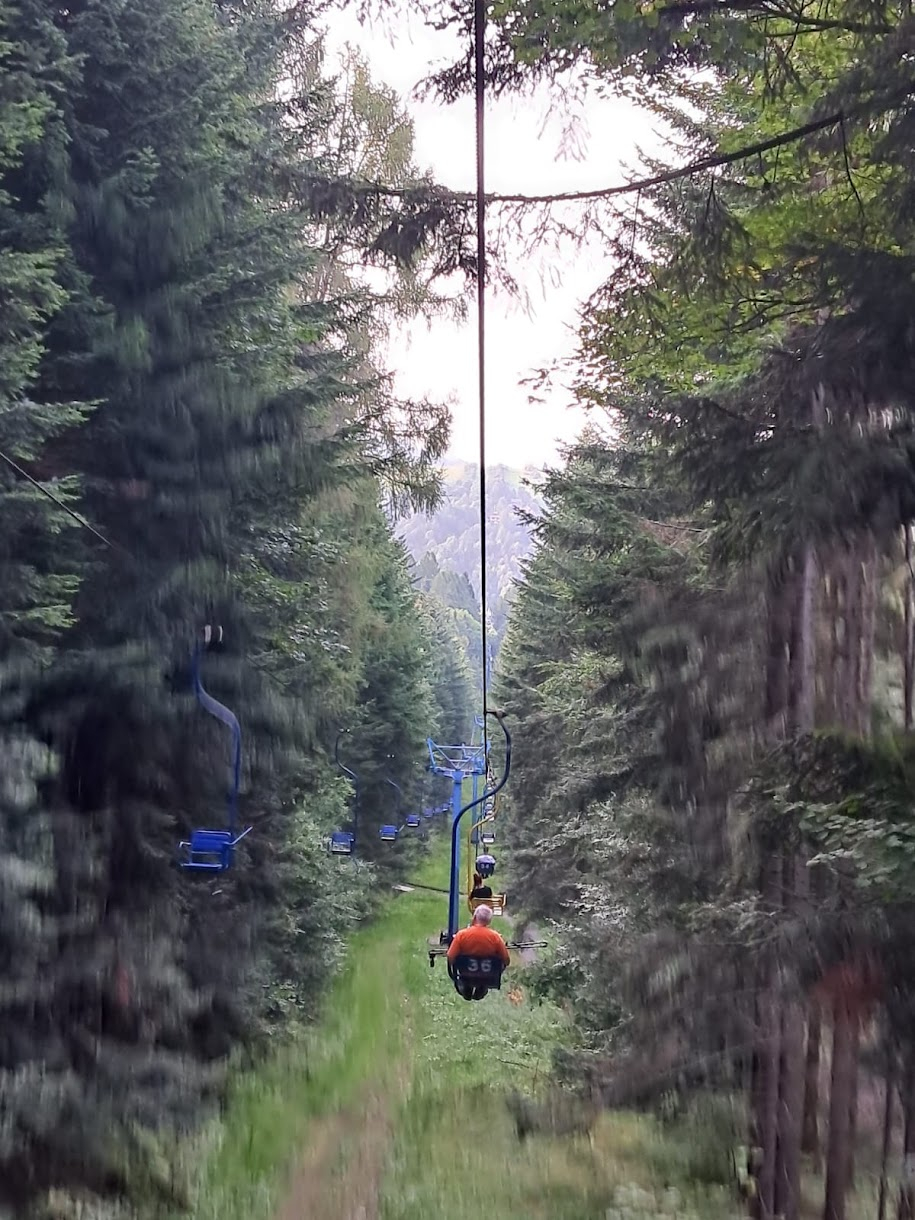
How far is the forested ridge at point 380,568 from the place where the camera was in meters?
4.52

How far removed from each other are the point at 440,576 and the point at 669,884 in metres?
109

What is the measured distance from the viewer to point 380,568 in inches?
535

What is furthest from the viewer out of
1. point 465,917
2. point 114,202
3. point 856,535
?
point 465,917

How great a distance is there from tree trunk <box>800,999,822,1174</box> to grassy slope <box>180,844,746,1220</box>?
135 centimetres

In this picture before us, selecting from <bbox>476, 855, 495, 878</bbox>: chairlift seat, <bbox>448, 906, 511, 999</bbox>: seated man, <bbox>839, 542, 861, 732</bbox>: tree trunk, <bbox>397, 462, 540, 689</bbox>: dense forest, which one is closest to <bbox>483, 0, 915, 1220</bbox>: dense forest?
<bbox>839, 542, 861, 732</bbox>: tree trunk

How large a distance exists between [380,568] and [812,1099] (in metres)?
8.10

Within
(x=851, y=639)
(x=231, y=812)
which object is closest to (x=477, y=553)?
(x=851, y=639)

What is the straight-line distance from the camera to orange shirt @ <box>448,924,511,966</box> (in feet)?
26.7

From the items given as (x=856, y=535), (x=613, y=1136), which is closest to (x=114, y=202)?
(x=856, y=535)

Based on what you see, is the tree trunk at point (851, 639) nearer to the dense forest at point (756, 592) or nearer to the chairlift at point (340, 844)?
the dense forest at point (756, 592)

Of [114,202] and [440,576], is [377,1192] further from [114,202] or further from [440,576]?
[440,576]

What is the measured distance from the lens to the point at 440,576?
11794 cm

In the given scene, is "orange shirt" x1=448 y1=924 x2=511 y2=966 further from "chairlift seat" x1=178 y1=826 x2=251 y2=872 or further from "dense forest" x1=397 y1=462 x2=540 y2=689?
"dense forest" x1=397 y1=462 x2=540 y2=689

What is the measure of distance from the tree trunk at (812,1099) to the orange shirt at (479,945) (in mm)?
2909
